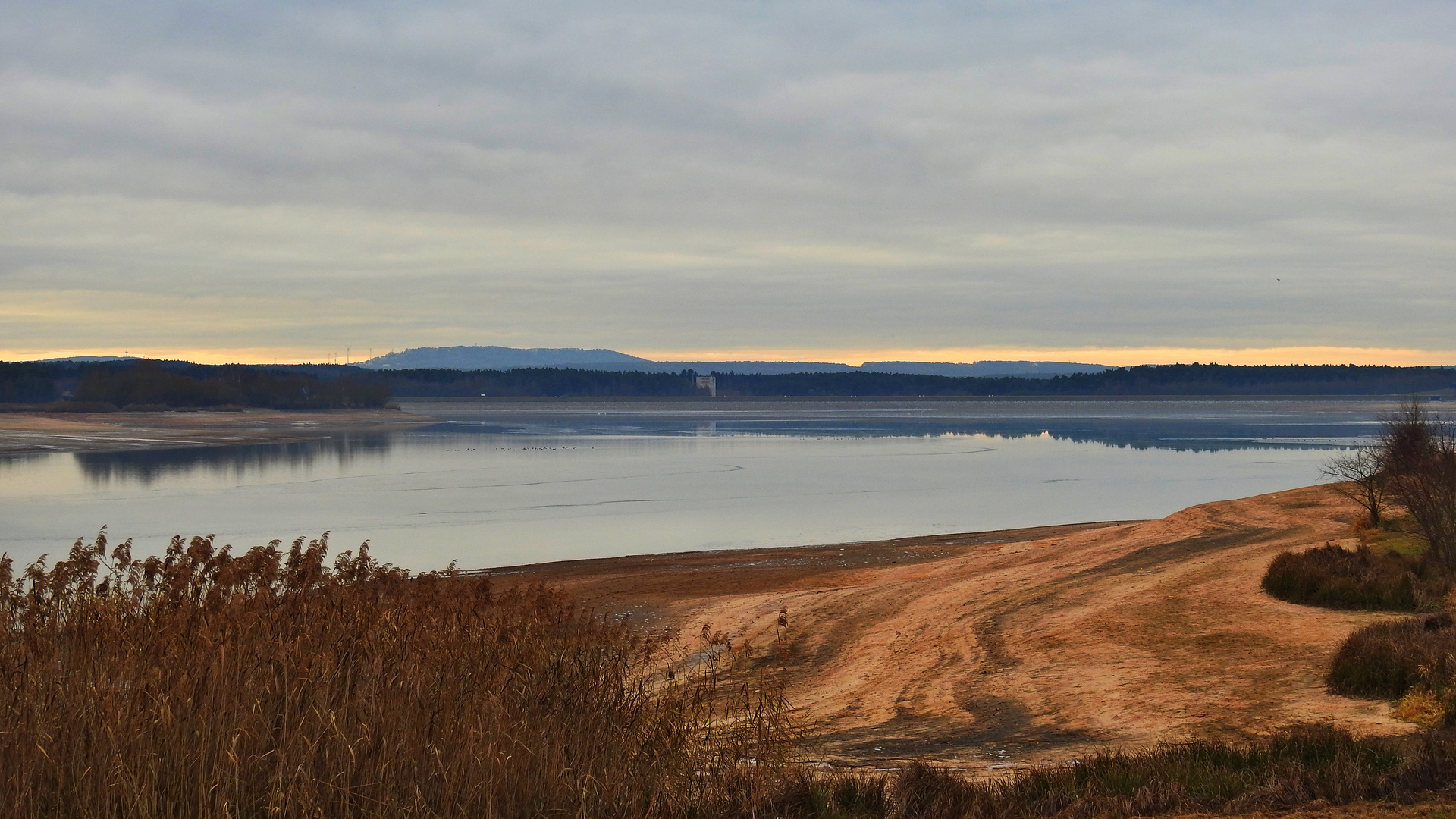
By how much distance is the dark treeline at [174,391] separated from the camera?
117250 millimetres

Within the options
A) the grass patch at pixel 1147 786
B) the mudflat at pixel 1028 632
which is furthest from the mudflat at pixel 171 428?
the grass patch at pixel 1147 786

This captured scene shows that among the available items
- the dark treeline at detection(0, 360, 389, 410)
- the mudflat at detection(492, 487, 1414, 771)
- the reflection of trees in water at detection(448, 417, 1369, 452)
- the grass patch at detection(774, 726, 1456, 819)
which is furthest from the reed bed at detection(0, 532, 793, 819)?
the dark treeline at detection(0, 360, 389, 410)

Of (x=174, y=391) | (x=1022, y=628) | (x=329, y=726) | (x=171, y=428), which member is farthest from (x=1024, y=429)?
(x=329, y=726)

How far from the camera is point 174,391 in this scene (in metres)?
118

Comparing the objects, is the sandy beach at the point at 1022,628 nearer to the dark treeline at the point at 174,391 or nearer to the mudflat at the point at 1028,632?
the mudflat at the point at 1028,632

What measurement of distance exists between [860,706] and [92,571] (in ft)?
23.5

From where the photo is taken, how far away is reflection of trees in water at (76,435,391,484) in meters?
45.5

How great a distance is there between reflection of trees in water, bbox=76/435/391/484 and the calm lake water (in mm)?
210

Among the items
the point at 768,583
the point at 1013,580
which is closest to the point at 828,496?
the point at 768,583

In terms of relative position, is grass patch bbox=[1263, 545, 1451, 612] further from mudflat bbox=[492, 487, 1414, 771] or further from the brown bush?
the brown bush

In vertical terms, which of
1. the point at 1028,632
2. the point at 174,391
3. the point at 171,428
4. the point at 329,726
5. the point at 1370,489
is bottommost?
the point at 1028,632

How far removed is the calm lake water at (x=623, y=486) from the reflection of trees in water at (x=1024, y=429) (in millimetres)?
714

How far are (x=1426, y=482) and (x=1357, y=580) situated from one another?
155 inches

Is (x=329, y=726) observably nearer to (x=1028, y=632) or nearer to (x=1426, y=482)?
(x=1028, y=632)
